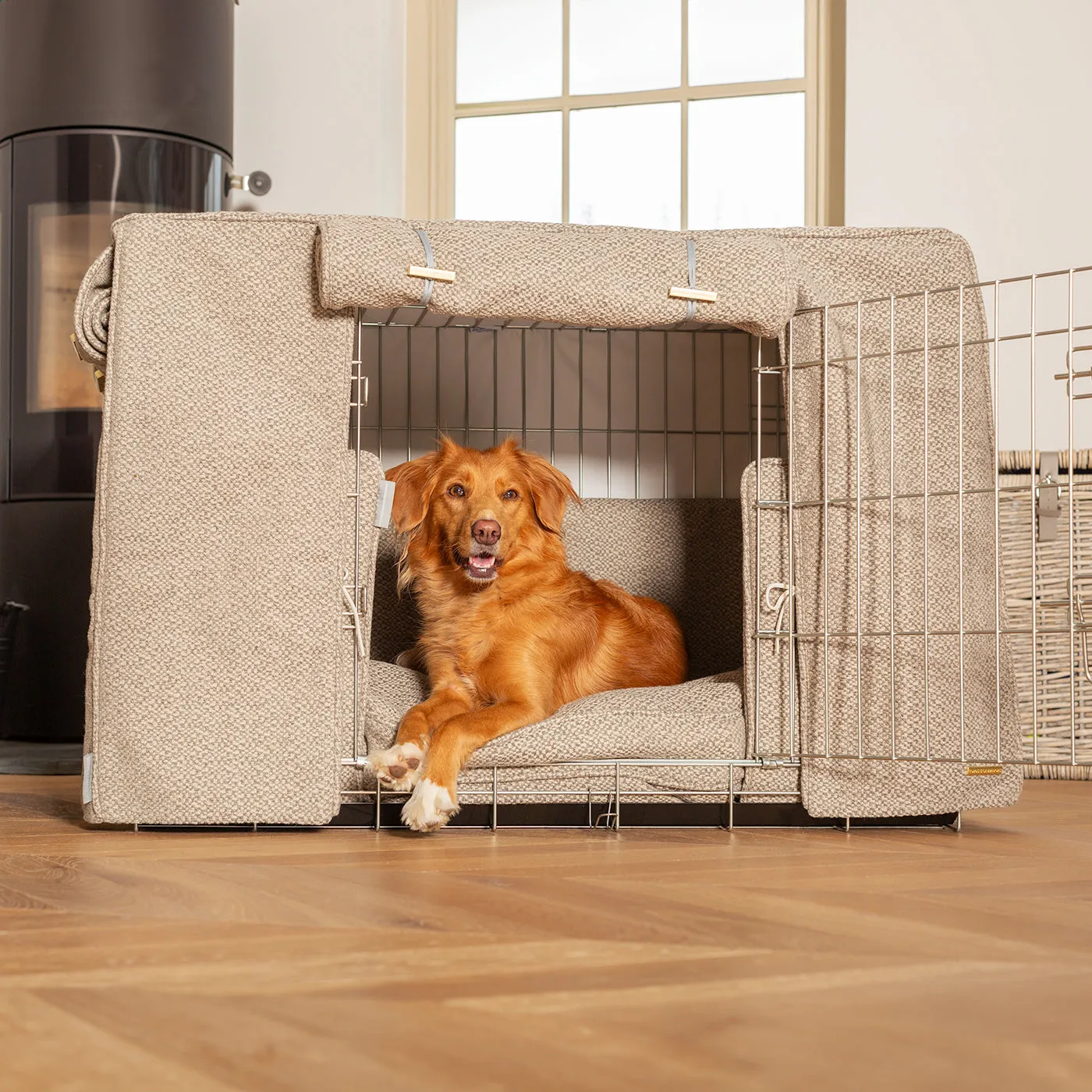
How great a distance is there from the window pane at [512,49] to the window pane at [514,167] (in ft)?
0.31

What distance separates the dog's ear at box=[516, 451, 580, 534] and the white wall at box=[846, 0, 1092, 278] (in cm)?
175

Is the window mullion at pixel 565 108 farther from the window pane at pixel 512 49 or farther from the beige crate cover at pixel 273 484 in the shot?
the beige crate cover at pixel 273 484

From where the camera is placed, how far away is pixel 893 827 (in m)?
2.66

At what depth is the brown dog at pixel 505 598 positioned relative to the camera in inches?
110

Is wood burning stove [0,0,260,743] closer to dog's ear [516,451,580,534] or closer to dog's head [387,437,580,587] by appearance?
dog's head [387,437,580,587]

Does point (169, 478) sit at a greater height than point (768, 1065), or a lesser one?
greater

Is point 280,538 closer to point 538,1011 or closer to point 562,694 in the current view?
point 562,694

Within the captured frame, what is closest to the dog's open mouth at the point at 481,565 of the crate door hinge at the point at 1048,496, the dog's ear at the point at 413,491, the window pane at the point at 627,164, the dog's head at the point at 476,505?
the dog's head at the point at 476,505

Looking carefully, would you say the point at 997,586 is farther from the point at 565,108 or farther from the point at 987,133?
the point at 565,108

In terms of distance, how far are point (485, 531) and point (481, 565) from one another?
0.40 feet

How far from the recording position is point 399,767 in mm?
2473

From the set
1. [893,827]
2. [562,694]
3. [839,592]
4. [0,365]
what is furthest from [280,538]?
[0,365]

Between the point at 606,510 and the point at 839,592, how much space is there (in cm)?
95

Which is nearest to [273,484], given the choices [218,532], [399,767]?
A: [218,532]
